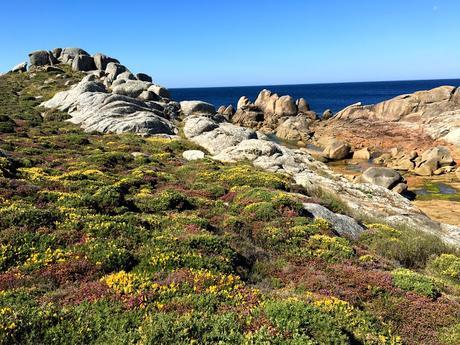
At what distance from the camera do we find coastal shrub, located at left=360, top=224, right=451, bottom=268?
17.3 meters

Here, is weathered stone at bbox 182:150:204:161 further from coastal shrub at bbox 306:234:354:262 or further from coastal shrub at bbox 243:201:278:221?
coastal shrub at bbox 306:234:354:262

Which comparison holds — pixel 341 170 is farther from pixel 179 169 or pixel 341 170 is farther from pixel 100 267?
pixel 100 267

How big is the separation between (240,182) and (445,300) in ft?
52.9

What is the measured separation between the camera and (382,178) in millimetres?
53688

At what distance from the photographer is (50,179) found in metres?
21.6

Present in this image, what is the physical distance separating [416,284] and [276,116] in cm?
11125

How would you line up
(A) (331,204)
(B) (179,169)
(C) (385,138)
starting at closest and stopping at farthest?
(A) (331,204)
(B) (179,169)
(C) (385,138)

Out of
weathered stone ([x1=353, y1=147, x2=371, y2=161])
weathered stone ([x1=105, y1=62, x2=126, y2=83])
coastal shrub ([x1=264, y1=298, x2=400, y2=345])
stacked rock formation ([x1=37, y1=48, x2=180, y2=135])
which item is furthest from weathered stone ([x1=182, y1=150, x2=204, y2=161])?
weathered stone ([x1=105, y1=62, x2=126, y2=83])

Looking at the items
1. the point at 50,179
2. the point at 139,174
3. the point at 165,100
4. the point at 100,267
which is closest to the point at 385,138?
the point at 165,100

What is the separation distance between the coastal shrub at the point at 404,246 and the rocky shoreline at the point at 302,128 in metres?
4.00

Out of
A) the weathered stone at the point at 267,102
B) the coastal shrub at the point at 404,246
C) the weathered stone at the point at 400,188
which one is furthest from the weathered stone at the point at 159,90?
the coastal shrub at the point at 404,246

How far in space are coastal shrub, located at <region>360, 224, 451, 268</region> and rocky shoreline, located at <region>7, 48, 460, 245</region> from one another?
3997 mm

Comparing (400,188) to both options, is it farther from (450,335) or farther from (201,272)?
(201,272)

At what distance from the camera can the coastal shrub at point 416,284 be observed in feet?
40.3
